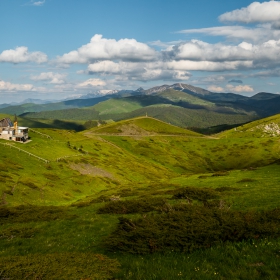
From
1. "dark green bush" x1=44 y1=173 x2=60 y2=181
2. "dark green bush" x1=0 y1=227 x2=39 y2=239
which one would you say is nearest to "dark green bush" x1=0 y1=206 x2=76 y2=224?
"dark green bush" x1=0 y1=227 x2=39 y2=239

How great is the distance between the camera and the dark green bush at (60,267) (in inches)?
483

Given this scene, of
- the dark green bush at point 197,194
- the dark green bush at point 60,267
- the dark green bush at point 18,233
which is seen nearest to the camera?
the dark green bush at point 60,267

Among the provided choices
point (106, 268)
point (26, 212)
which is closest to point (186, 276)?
point (106, 268)

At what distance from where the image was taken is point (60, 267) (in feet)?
42.8

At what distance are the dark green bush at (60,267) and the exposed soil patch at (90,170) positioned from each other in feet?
275

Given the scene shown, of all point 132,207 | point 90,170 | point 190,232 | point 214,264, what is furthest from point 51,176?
point 214,264

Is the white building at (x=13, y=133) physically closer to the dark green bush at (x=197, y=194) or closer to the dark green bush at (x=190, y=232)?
the dark green bush at (x=197, y=194)

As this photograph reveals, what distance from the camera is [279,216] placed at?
59.7 ft

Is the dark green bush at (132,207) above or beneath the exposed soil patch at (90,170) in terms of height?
above

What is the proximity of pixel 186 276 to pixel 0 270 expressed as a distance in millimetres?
8604

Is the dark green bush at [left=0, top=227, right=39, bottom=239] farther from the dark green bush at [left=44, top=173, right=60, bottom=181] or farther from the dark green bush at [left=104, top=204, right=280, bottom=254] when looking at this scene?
the dark green bush at [left=44, top=173, right=60, bottom=181]

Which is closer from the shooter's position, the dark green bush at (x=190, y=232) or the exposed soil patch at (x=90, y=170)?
the dark green bush at (x=190, y=232)

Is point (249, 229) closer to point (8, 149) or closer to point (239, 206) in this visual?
point (239, 206)

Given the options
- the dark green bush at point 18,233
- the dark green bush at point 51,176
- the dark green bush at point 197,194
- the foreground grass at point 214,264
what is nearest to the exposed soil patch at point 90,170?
the dark green bush at point 51,176
